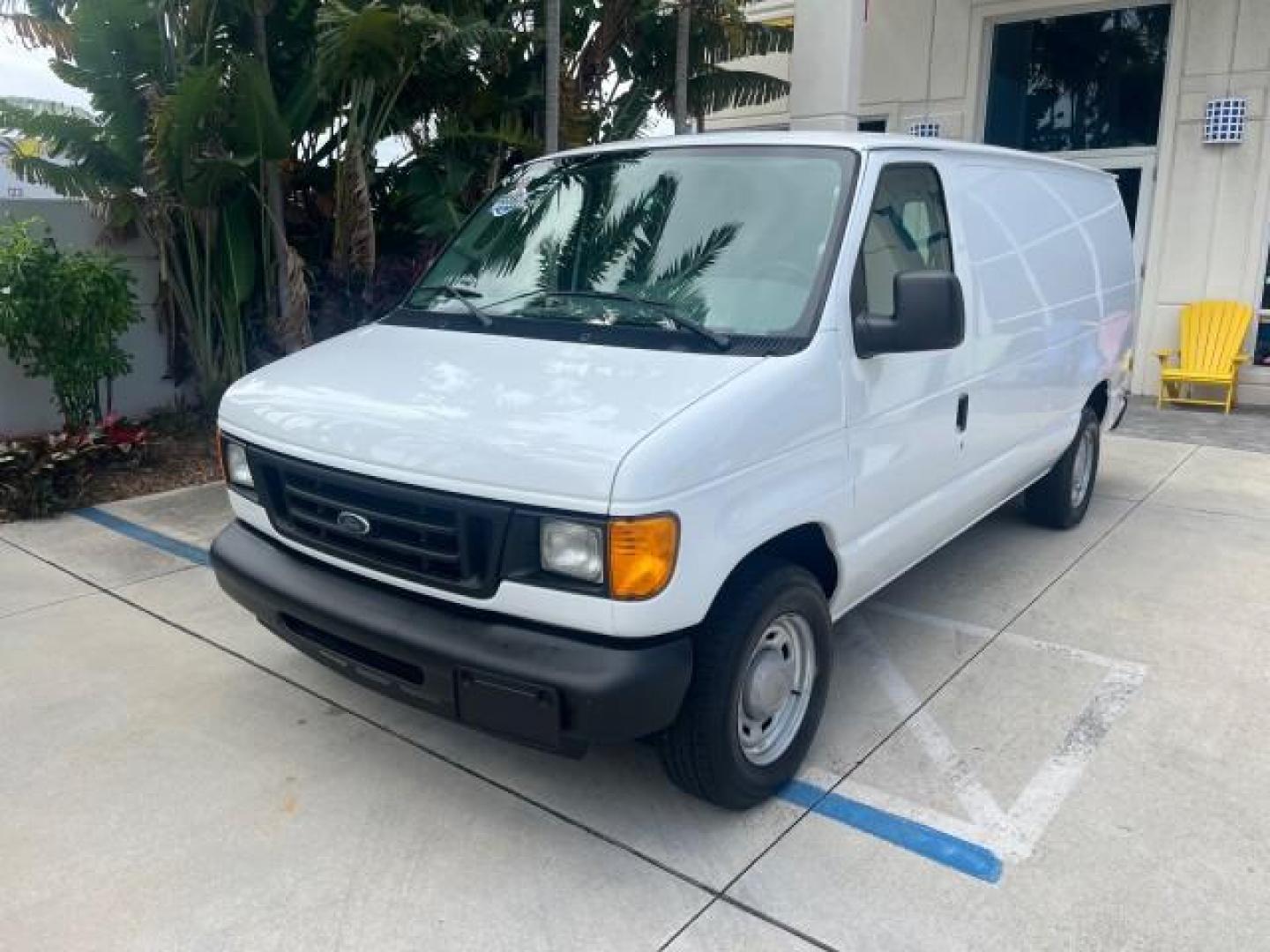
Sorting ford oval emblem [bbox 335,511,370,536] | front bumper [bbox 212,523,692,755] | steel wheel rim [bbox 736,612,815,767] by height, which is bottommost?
steel wheel rim [bbox 736,612,815,767]

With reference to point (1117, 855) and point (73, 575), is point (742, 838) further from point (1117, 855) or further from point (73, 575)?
point (73, 575)

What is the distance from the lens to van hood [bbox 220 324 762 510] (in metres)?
2.68

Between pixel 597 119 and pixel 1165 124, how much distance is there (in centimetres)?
591

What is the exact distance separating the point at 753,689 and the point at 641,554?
0.81 meters

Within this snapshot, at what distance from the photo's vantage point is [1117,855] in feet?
9.86

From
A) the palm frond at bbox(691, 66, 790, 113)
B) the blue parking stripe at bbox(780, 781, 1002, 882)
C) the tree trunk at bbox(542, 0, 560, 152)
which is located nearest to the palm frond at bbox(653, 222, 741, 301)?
the blue parking stripe at bbox(780, 781, 1002, 882)

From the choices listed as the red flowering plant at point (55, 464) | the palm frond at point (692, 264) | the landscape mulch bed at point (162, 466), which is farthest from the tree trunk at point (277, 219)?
the palm frond at point (692, 264)

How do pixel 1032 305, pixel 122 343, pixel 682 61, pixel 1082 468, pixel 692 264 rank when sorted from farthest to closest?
pixel 682 61, pixel 122 343, pixel 1082 468, pixel 1032 305, pixel 692 264

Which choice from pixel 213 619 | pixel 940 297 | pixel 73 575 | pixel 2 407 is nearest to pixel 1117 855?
pixel 940 297

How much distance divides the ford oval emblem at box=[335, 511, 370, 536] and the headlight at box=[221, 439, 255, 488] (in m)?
0.59

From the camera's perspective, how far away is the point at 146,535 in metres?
5.91

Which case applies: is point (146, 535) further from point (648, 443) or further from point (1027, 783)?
point (1027, 783)

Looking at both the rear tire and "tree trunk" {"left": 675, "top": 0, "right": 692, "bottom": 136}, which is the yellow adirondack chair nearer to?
the rear tire

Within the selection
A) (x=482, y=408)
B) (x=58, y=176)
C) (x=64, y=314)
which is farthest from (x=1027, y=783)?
(x=58, y=176)
